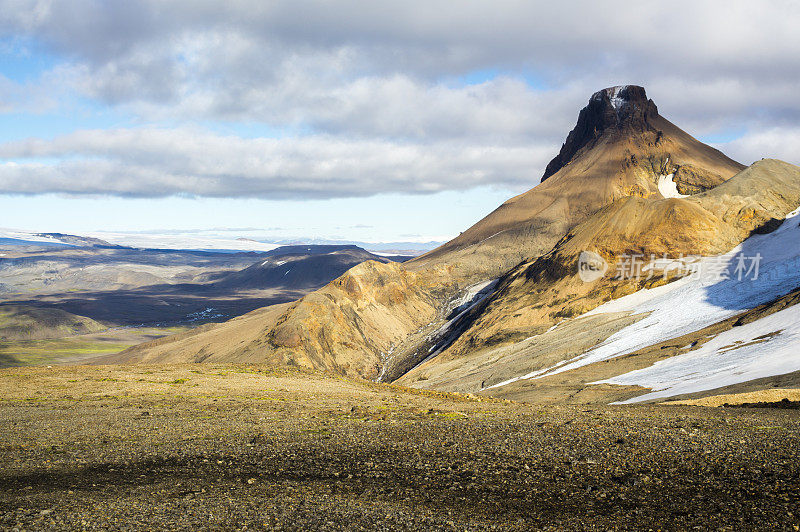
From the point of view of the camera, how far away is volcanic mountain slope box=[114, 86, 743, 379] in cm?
9588

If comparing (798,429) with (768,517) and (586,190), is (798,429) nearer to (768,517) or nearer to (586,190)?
(768,517)

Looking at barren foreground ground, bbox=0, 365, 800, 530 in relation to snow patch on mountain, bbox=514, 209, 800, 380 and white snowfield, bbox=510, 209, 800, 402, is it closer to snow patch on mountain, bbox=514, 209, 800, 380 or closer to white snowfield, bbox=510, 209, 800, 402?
white snowfield, bbox=510, 209, 800, 402

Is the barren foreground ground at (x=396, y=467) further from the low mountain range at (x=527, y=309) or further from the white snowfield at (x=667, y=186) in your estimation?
the white snowfield at (x=667, y=186)

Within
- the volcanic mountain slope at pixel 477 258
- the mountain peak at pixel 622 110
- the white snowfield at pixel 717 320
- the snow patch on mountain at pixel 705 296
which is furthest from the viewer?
the mountain peak at pixel 622 110

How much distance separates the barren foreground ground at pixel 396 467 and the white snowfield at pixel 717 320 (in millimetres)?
20275

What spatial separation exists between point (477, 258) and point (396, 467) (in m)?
147

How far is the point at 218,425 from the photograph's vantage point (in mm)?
20641

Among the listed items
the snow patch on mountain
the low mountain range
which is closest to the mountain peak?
the low mountain range

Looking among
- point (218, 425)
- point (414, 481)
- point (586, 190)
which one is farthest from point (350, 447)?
point (586, 190)

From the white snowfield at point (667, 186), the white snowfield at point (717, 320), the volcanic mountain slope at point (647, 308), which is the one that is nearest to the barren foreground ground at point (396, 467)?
the white snowfield at point (717, 320)

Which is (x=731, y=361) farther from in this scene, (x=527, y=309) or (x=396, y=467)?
(x=527, y=309)

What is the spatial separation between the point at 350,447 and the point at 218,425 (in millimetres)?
6443

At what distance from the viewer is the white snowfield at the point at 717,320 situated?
38.5 metres

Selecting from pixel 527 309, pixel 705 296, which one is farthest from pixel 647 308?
pixel 527 309
